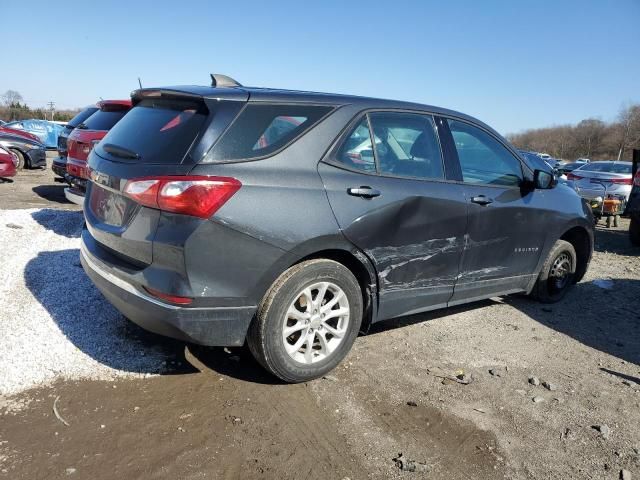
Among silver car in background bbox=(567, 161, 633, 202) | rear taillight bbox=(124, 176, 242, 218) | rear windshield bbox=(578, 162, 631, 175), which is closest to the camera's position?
rear taillight bbox=(124, 176, 242, 218)

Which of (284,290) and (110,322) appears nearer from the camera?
(284,290)

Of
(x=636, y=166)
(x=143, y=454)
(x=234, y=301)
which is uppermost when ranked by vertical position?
(x=636, y=166)

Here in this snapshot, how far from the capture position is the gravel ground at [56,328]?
327 centimetres

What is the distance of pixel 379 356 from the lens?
3.87 meters

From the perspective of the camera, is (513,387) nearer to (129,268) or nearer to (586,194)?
(129,268)

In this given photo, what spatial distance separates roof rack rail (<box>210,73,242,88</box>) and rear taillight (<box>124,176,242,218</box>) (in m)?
1.00

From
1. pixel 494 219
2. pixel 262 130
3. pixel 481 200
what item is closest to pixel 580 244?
pixel 494 219

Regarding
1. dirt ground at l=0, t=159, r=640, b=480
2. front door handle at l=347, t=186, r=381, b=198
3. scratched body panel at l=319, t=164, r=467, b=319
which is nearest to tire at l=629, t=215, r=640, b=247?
dirt ground at l=0, t=159, r=640, b=480

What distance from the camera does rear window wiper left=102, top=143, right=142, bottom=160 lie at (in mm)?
3075

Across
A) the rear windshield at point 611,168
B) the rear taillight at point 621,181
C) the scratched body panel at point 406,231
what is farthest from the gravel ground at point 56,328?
the rear windshield at point 611,168

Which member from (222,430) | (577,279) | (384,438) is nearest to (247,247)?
(222,430)

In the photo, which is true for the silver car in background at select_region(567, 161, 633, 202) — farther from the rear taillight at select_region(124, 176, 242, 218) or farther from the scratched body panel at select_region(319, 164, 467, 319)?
the rear taillight at select_region(124, 176, 242, 218)

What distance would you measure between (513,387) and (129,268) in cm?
270

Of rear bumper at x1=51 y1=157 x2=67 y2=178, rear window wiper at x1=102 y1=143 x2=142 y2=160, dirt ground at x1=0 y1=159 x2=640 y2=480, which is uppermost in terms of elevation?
rear window wiper at x1=102 y1=143 x2=142 y2=160
